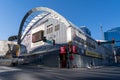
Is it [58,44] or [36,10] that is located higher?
[36,10]

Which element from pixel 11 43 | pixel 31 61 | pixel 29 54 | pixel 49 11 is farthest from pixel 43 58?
pixel 11 43

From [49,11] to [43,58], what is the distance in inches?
→ 628

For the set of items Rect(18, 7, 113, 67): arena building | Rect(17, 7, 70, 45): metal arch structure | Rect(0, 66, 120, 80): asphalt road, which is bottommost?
Rect(0, 66, 120, 80): asphalt road

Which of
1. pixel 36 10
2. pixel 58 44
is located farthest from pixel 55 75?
pixel 36 10

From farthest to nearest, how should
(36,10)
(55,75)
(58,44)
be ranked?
(36,10), (58,44), (55,75)

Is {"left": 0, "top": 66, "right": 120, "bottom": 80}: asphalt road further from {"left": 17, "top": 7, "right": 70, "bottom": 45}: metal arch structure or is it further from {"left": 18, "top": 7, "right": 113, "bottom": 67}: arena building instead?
{"left": 17, "top": 7, "right": 70, "bottom": 45}: metal arch structure

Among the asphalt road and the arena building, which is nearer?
the asphalt road

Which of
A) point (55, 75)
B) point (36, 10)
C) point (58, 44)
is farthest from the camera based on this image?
point (36, 10)

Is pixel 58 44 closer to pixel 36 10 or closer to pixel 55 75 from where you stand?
pixel 36 10

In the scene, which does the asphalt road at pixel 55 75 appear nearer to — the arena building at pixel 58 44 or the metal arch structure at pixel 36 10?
the arena building at pixel 58 44

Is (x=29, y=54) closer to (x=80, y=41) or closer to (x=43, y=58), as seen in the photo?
(x=43, y=58)

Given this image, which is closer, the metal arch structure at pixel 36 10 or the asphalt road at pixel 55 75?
the asphalt road at pixel 55 75

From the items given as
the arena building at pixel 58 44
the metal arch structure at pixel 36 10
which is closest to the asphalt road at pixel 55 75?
the arena building at pixel 58 44

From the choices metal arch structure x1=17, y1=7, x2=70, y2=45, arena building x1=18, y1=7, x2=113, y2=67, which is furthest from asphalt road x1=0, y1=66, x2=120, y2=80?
metal arch structure x1=17, y1=7, x2=70, y2=45
